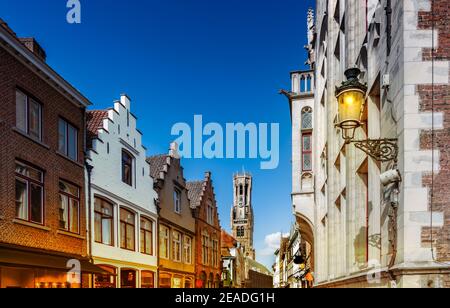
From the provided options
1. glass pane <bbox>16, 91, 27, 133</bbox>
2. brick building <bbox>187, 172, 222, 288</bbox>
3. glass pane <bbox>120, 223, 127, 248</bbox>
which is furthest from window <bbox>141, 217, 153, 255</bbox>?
brick building <bbox>187, 172, 222, 288</bbox>

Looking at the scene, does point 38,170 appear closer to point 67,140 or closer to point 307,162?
point 67,140

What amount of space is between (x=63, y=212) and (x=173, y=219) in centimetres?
602

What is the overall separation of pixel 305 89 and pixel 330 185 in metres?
4.22

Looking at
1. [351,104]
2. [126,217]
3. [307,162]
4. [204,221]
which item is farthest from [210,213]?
[351,104]

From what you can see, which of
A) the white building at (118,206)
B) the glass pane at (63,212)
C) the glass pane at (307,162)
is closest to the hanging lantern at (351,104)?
the white building at (118,206)

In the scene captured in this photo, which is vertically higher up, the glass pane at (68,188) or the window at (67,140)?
the window at (67,140)

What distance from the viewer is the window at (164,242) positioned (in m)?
11.1

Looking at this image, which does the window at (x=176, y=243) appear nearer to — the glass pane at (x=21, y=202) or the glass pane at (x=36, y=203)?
the glass pane at (x=36, y=203)

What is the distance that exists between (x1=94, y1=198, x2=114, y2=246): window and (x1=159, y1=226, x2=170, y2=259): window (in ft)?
6.41

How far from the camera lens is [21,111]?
8.11m

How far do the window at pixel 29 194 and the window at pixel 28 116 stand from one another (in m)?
0.68

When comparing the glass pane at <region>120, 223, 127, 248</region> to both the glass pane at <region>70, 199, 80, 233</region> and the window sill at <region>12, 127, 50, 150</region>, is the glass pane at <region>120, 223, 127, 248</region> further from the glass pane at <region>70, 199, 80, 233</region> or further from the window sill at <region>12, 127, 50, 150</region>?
the window sill at <region>12, 127, 50, 150</region>

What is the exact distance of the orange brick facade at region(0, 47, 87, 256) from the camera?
7500 mm

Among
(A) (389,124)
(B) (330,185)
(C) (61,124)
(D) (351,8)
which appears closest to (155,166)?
(C) (61,124)
